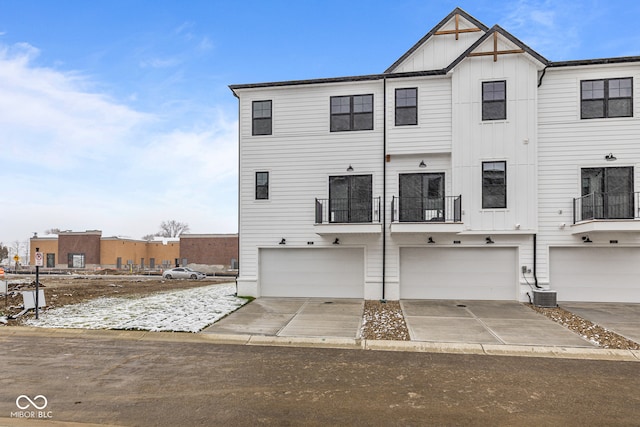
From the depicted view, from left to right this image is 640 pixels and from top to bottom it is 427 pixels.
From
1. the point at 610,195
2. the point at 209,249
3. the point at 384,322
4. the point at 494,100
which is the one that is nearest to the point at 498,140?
the point at 494,100

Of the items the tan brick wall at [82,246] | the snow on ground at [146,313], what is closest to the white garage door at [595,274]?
the snow on ground at [146,313]

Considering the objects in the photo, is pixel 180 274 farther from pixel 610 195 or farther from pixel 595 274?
pixel 610 195

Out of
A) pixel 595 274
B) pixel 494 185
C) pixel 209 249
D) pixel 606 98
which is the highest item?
pixel 606 98

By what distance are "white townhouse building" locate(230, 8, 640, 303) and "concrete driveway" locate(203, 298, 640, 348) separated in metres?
1.18

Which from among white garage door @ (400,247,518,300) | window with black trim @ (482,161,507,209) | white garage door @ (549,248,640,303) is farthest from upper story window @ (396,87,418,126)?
white garage door @ (549,248,640,303)

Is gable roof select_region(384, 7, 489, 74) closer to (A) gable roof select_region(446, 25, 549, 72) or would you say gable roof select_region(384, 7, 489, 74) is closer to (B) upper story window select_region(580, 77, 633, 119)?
(A) gable roof select_region(446, 25, 549, 72)

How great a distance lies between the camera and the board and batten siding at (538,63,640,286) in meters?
12.6

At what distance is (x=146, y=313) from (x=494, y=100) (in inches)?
545

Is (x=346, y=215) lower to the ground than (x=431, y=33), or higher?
lower

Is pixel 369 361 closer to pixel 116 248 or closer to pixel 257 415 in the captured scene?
pixel 257 415

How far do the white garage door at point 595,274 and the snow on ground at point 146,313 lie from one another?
1151 centimetres

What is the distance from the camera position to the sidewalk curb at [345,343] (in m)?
7.48

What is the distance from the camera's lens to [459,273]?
13.6 meters

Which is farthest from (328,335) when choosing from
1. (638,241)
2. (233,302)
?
(638,241)
